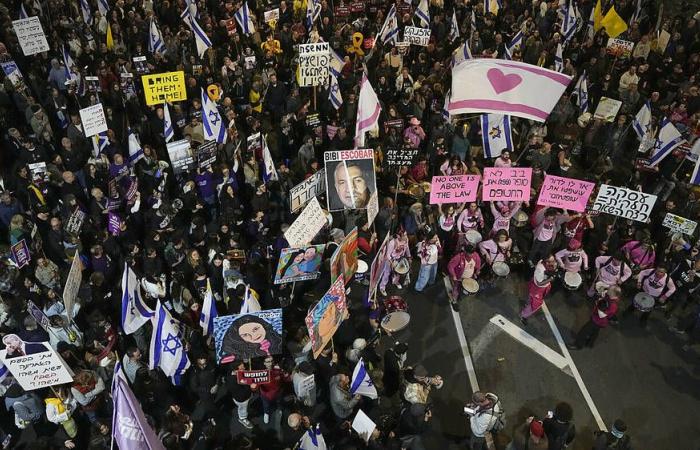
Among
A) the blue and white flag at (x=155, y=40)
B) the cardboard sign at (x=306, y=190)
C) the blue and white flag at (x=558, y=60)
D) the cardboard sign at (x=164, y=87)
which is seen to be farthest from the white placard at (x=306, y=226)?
the blue and white flag at (x=558, y=60)

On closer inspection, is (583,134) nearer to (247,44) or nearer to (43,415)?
(247,44)

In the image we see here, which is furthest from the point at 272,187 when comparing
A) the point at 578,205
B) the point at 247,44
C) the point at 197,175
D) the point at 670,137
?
the point at 670,137

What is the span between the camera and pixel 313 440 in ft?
25.9

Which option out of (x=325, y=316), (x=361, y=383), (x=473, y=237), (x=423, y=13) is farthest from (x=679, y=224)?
(x=423, y=13)

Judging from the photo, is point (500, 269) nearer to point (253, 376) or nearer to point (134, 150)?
point (253, 376)

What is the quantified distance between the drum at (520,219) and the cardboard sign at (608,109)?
506 cm

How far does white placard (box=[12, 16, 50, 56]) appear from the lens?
15.8 m

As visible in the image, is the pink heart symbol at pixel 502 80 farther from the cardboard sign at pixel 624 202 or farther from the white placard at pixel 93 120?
the white placard at pixel 93 120

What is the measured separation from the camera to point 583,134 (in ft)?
53.3

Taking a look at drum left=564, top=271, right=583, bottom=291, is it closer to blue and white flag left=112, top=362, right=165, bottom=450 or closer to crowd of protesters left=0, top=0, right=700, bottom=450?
crowd of protesters left=0, top=0, right=700, bottom=450

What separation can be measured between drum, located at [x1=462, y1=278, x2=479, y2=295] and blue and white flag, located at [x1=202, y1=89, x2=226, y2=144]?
6698 mm

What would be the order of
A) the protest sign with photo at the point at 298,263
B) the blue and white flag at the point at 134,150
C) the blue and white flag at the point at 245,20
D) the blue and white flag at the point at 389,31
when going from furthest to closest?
the blue and white flag at the point at 245,20, the blue and white flag at the point at 389,31, the blue and white flag at the point at 134,150, the protest sign with photo at the point at 298,263

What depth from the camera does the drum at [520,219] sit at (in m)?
13.0

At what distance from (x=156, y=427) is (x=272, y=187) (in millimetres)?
5641
